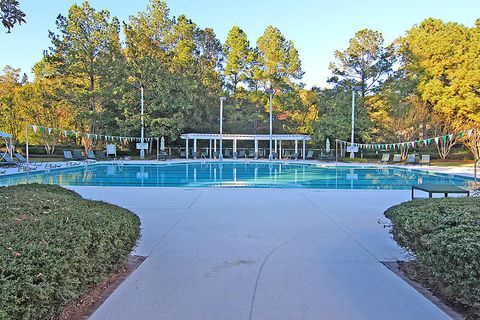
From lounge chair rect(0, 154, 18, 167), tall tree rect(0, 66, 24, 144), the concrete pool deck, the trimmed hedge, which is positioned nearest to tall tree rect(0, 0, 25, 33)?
the concrete pool deck

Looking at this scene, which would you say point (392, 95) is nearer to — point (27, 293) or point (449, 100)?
point (449, 100)

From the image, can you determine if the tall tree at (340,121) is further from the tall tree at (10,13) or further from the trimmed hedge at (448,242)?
the tall tree at (10,13)

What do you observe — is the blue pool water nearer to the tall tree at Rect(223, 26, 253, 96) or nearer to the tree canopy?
the tree canopy

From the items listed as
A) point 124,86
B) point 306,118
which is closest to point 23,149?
point 124,86

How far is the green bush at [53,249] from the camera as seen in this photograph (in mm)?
1767

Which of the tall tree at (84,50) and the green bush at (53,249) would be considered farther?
the tall tree at (84,50)

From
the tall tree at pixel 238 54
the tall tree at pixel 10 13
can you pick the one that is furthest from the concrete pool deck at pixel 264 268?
the tall tree at pixel 238 54

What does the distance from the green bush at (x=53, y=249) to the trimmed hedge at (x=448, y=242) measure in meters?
2.40

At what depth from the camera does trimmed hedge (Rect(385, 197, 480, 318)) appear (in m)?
2.12

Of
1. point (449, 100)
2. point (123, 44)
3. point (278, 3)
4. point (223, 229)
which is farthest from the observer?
point (123, 44)

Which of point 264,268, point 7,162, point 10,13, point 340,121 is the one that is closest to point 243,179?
point 264,268

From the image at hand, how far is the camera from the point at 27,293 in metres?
1.77

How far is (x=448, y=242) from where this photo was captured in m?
2.37

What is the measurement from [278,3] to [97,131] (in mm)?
17681
